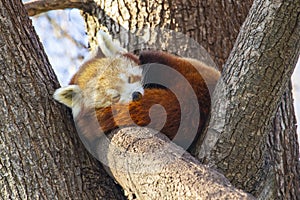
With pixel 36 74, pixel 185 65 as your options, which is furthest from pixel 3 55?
pixel 185 65

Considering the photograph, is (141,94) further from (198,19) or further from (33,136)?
(198,19)

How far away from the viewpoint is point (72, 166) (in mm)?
2533

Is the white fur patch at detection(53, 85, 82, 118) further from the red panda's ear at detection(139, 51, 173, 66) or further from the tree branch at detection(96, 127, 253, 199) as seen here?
the red panda's ear at detection(139, 51, 173, 66)

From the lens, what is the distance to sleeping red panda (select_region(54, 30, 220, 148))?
7.95 ft

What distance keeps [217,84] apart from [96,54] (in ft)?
2.79

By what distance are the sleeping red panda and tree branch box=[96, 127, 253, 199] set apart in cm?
9

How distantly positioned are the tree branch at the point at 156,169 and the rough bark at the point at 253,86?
0.26m

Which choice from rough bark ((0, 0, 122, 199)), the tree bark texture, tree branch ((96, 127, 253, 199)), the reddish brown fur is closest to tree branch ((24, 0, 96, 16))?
the tree bark texture

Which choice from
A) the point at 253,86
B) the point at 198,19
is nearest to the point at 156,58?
the point at 198,19

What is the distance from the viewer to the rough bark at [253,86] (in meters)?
2.18

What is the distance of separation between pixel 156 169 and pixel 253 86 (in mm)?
550

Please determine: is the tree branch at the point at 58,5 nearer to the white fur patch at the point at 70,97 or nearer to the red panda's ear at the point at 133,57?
the red panda's ear at the point at 133,57

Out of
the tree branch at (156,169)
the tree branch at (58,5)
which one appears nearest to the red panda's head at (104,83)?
the tree branch at (156,169)

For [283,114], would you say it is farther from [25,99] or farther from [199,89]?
[25,99]
